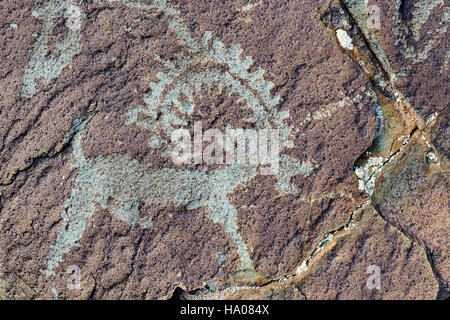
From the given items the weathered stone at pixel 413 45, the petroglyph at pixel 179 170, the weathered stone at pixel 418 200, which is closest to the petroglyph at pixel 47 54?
the petroglyph at pixel 179 170

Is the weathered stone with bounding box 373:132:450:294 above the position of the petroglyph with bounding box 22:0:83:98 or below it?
below

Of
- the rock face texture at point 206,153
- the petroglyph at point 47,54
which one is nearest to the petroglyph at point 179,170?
the rock face texture at point 206,153

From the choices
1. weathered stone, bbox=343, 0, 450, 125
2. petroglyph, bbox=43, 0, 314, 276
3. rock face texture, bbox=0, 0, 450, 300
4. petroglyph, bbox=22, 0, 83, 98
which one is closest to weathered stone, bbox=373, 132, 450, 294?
rock face texture, bbox=0, 0, 450, 300

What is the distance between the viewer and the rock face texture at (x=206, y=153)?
112cm

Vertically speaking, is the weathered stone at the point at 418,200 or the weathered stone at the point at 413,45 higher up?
the weathered stone at the point at 413,45

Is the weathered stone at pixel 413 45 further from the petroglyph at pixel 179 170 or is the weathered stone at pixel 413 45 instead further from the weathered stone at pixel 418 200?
the petroglyph at pixel 179 170

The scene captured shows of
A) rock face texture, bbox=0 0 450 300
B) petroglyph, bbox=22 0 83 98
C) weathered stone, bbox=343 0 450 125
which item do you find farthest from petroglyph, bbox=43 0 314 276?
weathered stone, bbox=343 0 450 125

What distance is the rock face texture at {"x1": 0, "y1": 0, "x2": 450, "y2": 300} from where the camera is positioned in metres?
1.12

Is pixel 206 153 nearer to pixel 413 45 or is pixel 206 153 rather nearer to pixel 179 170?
pixel 179 170

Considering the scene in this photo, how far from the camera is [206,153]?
3.68 ft

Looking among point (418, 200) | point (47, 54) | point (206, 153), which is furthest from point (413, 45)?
point (47, 54)

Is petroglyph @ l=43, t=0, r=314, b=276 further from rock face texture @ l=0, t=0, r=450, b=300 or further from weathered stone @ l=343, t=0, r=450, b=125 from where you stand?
weathered stone @ l=343, t=0, r=450, b=125

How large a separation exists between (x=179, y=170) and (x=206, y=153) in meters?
0.08

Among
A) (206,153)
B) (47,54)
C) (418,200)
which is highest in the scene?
(47,54)
